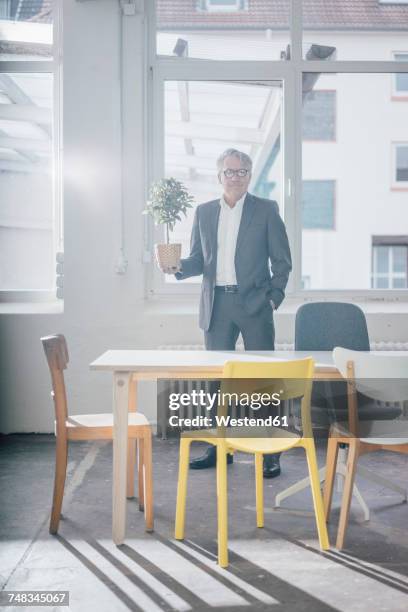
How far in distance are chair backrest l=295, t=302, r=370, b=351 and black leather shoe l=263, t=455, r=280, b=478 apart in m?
0.64

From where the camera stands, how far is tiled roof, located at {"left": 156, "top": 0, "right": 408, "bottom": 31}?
217 inches

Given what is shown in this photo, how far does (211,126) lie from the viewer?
18.5ft

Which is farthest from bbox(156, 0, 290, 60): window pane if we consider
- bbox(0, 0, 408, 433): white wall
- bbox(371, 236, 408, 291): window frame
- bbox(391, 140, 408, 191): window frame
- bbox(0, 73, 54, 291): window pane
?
bbox(371, 236, 408, 291): window frame

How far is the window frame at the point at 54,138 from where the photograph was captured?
5.60 meters

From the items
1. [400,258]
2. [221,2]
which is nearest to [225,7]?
[221,2]

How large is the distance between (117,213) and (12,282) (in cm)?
98

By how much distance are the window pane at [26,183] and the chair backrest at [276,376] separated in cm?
307

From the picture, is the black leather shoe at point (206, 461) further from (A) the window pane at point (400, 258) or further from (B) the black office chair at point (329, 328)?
(A) the window pane at point (400, 258)

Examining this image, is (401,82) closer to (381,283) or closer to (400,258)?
(400,258)

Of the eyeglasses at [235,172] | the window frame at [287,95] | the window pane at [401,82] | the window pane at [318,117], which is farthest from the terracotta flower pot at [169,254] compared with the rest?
the window pane at [401,82]

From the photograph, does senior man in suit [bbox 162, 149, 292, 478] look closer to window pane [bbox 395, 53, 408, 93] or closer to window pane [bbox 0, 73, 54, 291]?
window pane [bbox 0, 73, 54, 291]

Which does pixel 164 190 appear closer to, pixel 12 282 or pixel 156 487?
pixel 156 487

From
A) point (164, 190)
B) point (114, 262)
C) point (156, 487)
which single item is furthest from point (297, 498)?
point (114, 262)

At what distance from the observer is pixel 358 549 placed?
3088 millimetres
